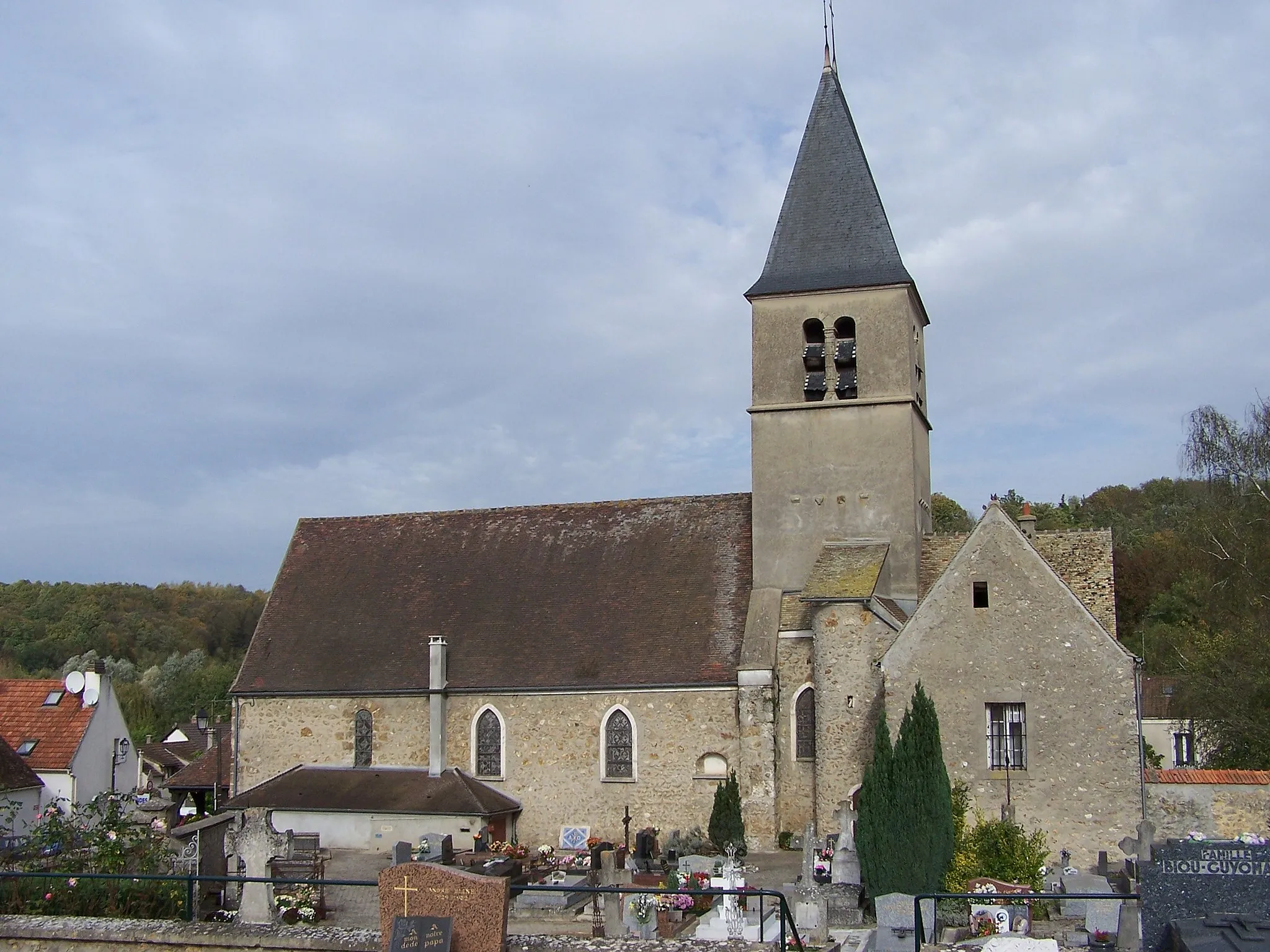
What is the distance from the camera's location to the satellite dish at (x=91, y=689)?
113ft

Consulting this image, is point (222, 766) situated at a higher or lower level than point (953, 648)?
lower

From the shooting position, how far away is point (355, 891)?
784 inches

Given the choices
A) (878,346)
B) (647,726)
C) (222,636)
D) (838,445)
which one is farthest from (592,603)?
(222,636)

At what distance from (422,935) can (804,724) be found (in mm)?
15940

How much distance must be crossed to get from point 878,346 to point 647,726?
930cm

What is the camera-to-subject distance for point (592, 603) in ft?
86.9

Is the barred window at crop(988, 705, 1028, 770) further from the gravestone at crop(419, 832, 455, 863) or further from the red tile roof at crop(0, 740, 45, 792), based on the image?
the red tile roof at crop(0, 740, 45, 792)

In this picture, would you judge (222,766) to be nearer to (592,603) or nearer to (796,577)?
(592,603)

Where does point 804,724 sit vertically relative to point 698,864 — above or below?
above

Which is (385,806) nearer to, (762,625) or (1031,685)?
(762,625)

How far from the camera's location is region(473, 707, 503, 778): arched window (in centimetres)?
2544

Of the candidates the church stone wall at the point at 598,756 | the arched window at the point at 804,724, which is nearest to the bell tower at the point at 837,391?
the arched window at the point at 804,724

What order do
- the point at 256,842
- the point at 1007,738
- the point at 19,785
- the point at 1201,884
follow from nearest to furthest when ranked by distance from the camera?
the point at 1201,884 < the point at 256,842 < the point at 1007,738 < the point at 19,785

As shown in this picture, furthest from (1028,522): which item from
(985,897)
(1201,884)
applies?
(985,897)
